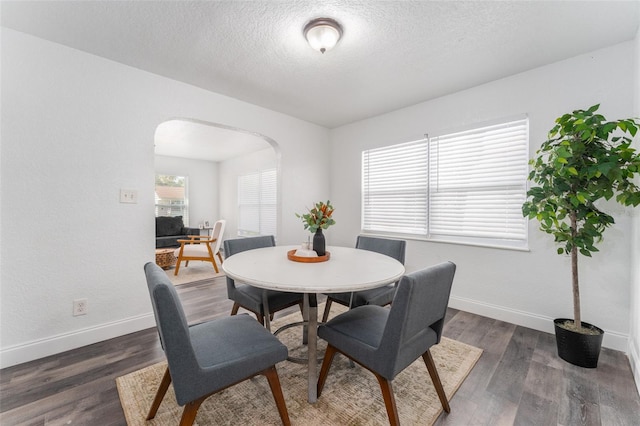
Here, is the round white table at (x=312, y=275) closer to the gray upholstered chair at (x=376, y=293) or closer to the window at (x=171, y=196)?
the gray upholstered chair at (x=376, y=293)

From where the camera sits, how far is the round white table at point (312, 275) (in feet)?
4.37

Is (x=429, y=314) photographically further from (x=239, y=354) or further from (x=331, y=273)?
(x=239, y=354)

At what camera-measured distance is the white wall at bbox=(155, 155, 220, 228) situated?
22.1 feet

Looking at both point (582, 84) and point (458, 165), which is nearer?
point (582, 84)

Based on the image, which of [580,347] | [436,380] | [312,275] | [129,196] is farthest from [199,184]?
[580,347]

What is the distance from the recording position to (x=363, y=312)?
161 cm

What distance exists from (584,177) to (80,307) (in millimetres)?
4072

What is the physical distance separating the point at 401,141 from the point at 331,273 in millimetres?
2495

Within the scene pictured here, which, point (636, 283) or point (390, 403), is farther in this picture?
point (636, 283)

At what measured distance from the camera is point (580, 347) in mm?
1870

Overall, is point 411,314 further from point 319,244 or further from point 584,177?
point 584,177

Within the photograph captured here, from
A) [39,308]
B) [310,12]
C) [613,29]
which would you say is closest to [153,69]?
[310,12]

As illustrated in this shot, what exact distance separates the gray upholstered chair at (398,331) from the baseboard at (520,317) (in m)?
1.65

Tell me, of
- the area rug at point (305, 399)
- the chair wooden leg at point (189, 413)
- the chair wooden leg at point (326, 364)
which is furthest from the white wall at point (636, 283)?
the chair wooden leg at point (189, 413)
